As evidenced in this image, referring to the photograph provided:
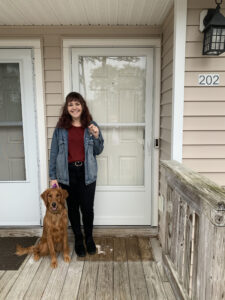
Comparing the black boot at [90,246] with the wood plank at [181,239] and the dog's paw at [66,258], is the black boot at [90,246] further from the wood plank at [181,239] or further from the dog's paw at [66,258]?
the wood plank at [181,239]

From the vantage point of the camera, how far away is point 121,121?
2.65 meters

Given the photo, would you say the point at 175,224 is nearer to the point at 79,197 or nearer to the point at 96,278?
the point at 96,278

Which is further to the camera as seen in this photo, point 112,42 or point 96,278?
point 112,42

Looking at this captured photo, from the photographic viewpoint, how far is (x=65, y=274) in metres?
2.05

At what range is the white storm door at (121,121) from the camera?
2551mm

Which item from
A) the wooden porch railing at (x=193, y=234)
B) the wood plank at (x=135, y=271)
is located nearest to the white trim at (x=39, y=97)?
the wood plank at (x=135, y=271)

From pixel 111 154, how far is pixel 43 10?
152 centimetres

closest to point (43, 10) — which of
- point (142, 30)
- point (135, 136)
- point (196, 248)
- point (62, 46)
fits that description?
point (62, 46)

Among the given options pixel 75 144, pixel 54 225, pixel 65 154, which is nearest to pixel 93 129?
pixel 75 144

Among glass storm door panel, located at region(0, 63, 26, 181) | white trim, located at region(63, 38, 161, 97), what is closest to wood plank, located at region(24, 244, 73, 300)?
glass storm door panel, located at region(0, 63, 26, 181)

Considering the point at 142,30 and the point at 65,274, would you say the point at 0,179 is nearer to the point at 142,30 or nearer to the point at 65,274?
the point at 65,274

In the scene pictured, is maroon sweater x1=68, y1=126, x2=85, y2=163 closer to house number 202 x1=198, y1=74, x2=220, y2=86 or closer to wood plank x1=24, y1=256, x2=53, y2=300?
wood plank x1=24, y1=256, x2=53, y2=300

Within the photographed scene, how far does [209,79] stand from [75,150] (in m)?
1.31

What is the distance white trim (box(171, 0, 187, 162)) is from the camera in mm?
1919
